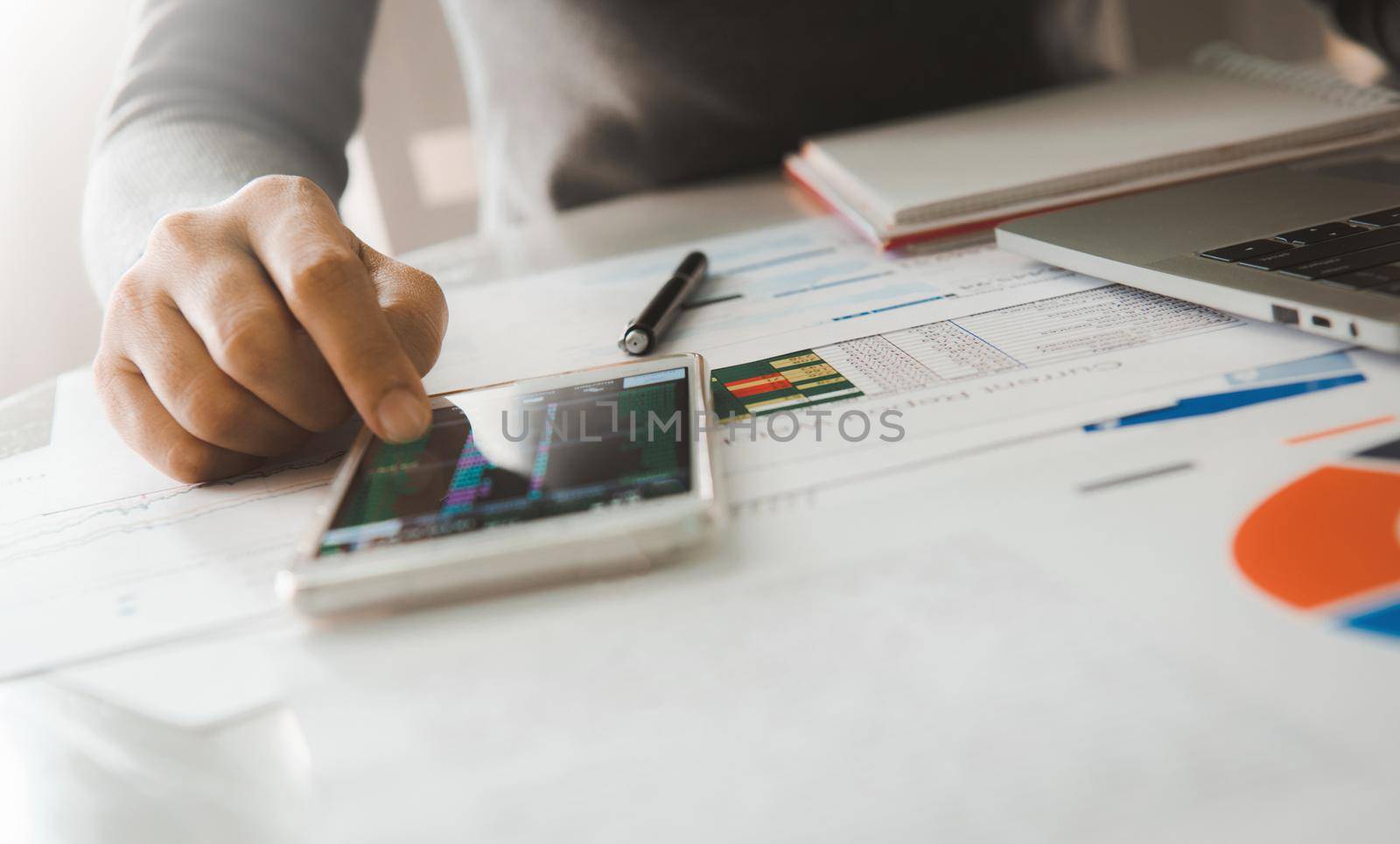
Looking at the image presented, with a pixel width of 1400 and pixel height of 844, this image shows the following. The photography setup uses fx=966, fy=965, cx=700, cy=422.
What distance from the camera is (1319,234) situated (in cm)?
48

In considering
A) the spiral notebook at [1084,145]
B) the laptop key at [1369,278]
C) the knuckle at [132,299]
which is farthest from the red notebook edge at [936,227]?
the knuckle at [132,299]

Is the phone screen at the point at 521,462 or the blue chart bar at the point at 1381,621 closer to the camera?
the blue chart bar at the point at 1381,621

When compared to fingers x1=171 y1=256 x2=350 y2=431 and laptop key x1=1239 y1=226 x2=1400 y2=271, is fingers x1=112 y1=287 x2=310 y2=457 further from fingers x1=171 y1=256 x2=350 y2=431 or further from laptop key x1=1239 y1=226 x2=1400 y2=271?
laptop key x1=1239 y1=226 x2=1400 y2=271

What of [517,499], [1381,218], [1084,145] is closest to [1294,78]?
[1084,145]

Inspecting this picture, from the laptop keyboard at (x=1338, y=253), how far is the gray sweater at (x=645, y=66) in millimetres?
564

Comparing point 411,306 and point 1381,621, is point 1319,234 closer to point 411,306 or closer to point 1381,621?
point 1381,621

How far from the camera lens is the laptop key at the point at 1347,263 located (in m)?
0.43

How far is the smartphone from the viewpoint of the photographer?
344 mm

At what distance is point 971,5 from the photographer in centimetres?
98

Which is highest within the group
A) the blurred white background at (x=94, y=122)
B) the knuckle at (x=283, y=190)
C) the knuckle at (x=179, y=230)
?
the knuckle at (x=283, y=190)

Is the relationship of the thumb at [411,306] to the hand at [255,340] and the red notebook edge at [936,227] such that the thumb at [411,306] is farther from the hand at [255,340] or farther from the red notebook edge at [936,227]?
the red notebook edge at [936,227]

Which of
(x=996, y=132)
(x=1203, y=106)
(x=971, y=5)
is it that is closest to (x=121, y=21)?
(x=971, y=5)

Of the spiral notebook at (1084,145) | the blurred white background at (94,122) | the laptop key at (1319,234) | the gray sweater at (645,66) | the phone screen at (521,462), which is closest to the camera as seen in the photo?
the phone screen at (521,462)

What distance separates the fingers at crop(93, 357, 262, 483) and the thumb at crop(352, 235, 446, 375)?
98mm
